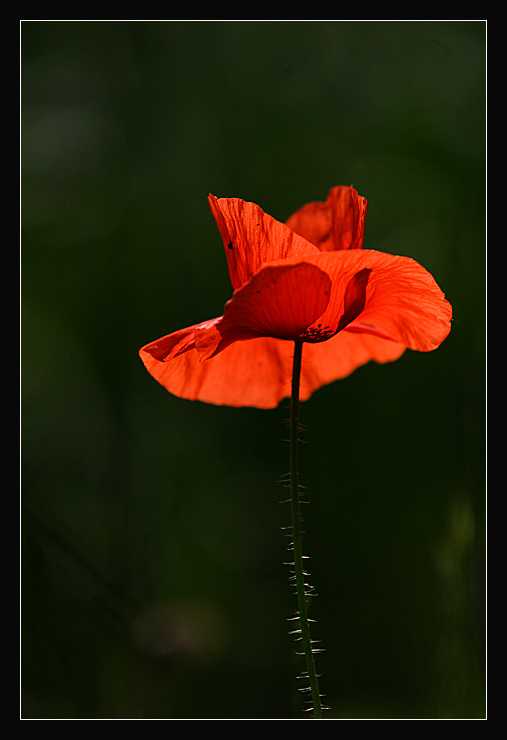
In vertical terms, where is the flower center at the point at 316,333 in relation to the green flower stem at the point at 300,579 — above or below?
above

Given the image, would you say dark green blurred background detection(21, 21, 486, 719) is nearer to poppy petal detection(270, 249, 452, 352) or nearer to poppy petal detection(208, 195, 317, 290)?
poppy petal detection(270, 249, 452, 352)

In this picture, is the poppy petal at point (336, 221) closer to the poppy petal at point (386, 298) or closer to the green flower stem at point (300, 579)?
the poppy petal at point (386, 298)

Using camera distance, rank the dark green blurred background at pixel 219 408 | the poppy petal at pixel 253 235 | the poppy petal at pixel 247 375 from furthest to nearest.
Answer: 1. the dark green blurred background at pixel 219 408
2. the poppy petal at pixel 247 375
3. the poppy petal at pixel 253 235

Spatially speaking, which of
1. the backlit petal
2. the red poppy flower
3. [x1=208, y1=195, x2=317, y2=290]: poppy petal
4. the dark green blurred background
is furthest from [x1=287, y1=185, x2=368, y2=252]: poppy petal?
the dark green blurred background

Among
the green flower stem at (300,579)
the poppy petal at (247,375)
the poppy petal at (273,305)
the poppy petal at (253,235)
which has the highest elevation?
the poppy petal at (253,235)

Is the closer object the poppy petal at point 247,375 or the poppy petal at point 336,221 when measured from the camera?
the poppy petal at point 336,221

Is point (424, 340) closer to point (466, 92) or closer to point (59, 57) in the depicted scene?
point (466, 92)

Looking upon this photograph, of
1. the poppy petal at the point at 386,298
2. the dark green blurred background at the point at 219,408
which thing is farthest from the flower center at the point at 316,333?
the dark green blurred background at the point at 219,408

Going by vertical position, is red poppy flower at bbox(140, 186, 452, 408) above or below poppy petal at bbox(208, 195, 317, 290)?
below
